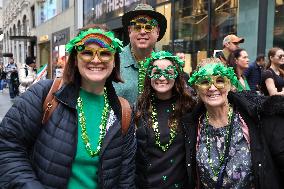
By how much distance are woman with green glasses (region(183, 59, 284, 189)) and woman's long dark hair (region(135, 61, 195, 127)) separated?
0.41ft

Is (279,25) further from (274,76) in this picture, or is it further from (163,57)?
(163,57)

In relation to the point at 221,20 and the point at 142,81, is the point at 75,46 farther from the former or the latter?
the point at 221,20

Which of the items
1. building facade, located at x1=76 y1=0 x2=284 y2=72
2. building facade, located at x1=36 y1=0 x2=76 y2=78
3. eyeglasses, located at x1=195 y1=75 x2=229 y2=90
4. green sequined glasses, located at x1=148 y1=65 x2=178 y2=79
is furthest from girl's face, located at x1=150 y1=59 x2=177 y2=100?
building facade, located at x1=36 y1=0 x2=76 y2=78

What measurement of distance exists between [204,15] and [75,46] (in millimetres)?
9013

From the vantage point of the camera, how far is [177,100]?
3.08 m

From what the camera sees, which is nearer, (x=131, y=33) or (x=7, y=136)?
(x=7, y=136)

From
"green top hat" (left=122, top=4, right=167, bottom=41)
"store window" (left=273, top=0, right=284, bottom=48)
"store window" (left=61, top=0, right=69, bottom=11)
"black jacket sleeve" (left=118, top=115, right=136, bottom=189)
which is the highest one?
"store window" (left=61, top=0, right=69, bottom=11)

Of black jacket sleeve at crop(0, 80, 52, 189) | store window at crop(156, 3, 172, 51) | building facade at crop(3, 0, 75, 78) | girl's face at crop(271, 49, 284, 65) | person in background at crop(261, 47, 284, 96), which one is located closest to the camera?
black jacket sleeve at crop(0, 80, 52, 189)

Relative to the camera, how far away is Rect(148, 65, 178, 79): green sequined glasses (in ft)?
9.99

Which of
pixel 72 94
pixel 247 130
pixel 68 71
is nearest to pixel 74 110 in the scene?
pixel 72 94

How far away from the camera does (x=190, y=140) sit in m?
2.78

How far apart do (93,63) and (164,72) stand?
0.88m

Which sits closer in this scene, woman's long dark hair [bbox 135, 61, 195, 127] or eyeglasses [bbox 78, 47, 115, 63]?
eyeglasses [bbox 78, 47, 115, 63]

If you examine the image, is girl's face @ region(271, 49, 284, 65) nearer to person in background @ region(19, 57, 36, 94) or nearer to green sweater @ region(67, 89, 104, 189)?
green sweater @ region(67, 89, 104, 189)
